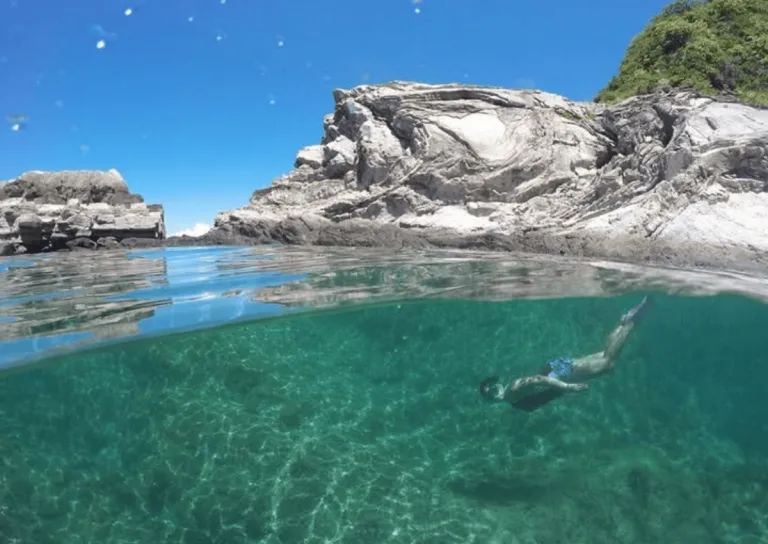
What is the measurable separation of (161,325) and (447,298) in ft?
19.4

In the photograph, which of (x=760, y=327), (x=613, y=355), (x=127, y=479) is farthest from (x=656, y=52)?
(x=127, y=479)

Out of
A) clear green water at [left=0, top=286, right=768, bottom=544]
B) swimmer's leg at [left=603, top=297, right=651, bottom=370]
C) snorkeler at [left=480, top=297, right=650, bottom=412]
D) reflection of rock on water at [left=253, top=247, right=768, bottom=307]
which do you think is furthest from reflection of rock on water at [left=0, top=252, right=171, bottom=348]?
swimmer's leg at [left=603, top=297, right=651, bottom=370]

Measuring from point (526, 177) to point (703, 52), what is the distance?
26.8 ft

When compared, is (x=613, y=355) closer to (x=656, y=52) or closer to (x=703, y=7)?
(x=656, y=52)

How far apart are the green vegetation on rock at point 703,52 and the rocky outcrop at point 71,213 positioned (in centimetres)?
2284

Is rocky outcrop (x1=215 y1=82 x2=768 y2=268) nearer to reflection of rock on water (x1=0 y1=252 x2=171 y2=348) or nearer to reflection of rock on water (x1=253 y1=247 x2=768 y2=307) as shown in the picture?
reflection of rock on water (x1=253 y1=247 x2=768 y2=307)

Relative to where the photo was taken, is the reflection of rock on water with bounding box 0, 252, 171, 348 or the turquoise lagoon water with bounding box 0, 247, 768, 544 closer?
the turquoise lagoon water with bounding box 0, 247, 768, 544

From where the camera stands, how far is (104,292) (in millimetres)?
12117

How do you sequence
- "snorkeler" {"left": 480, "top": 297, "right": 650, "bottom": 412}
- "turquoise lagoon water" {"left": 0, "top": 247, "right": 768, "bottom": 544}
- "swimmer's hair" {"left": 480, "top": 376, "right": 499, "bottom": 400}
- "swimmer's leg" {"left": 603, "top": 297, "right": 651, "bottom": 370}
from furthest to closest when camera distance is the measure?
"swimmer's leg" {"left": 603, "top": 297, "right": 651, "bottom": 370} → "swimmer's hair" {"left": 480, "top": 376, "right": 499, "bottom": 400} → "snorkeler" {"left": 480, "top": 297, "right": 650, "bottom": 412} → "turquoise lagoon water" {"left": 0, "top": 247, "right": 768, "bottom": 544}

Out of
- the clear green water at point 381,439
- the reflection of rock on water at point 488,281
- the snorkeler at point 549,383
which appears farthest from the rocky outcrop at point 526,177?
the snorkeler at point 549,383

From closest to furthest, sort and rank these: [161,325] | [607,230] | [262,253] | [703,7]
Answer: [161,325] < [607,230] < [262,253] < [703,7]

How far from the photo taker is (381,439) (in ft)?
31.5

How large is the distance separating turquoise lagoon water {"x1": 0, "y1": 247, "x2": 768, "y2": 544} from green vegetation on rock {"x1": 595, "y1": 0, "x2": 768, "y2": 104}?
425 inches

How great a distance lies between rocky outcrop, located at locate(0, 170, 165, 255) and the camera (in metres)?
25.7
